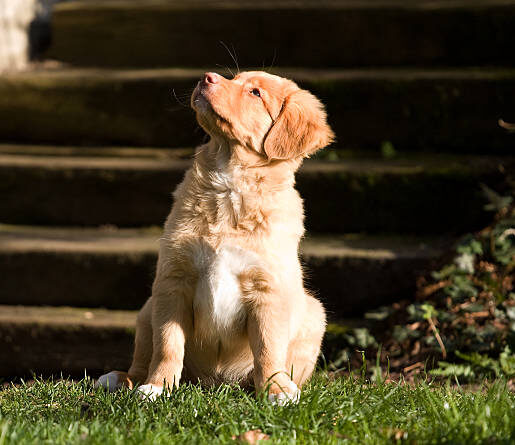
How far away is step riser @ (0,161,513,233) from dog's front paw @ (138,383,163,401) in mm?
2285

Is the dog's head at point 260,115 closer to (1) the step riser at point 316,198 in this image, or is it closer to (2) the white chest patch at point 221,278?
(2) the white chest patch at point 221,278

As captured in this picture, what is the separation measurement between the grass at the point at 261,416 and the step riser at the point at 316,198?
2.00 meters

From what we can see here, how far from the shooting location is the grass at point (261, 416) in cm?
238

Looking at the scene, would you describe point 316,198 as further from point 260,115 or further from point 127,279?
point 260,115

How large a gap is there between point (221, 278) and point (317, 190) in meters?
2.08

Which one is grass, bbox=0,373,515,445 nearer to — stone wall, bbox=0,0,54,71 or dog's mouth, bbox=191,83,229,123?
dog's mouth, bbox=191,83,229,123

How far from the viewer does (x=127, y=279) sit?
15.1ft

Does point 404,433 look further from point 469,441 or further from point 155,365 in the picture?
point 155,365

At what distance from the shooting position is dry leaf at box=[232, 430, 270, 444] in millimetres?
2402

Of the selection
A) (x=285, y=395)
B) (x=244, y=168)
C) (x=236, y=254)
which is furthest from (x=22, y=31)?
(x=285, y=395)

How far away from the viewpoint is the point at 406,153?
534 cm

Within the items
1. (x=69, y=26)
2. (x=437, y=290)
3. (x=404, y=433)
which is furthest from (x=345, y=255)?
(x=69, y=26)

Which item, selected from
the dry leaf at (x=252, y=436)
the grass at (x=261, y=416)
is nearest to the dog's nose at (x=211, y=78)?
the grass at (x=261, y=416)

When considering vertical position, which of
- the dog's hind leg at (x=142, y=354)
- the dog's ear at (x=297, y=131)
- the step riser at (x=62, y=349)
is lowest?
the step riser at (x=62, y=349)
